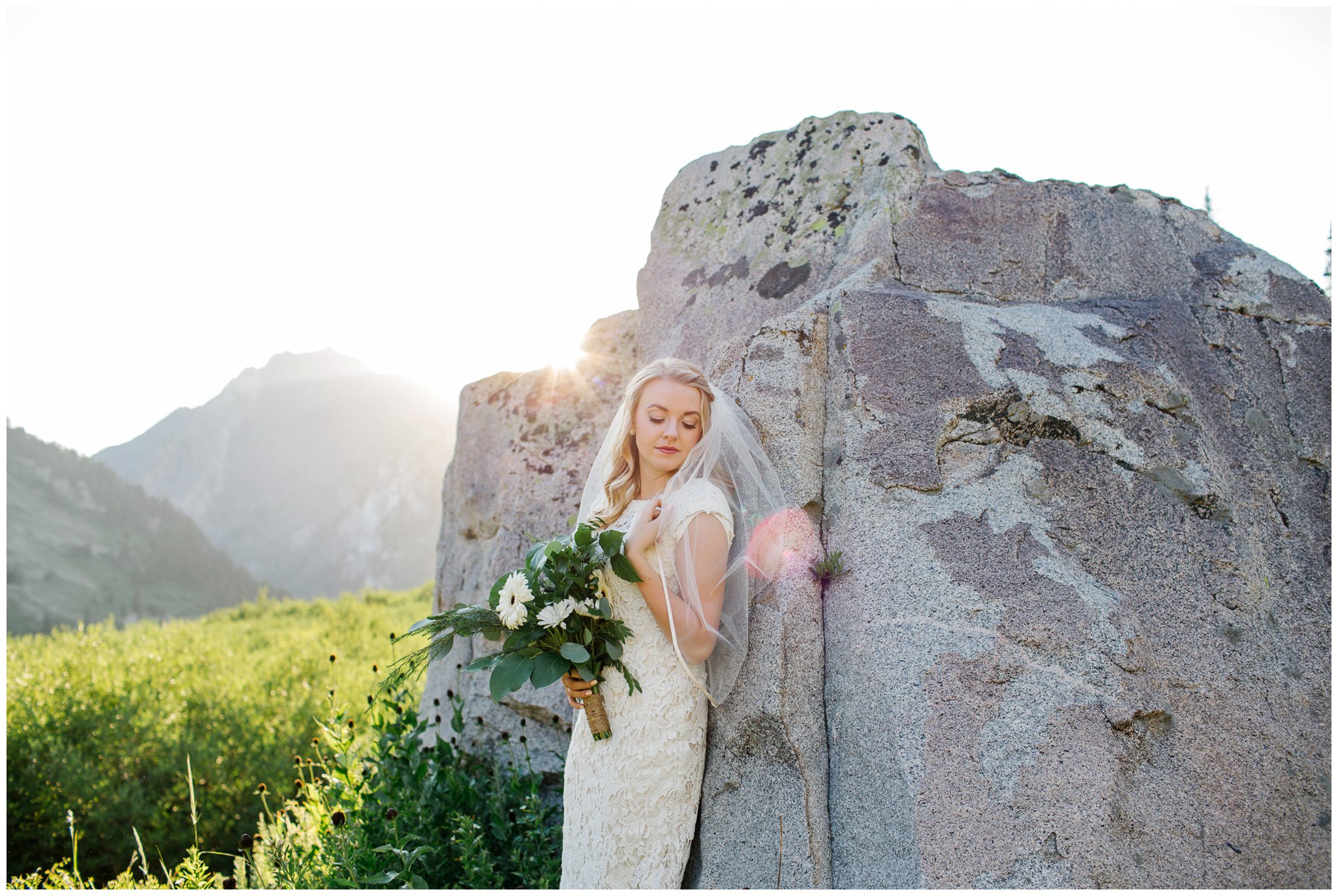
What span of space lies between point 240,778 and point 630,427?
5.62m

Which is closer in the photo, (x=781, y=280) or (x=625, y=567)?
(x=625, y=567)

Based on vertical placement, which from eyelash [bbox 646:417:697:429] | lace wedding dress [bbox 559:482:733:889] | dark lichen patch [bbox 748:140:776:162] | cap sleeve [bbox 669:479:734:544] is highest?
dark lichen patch [bbox 748:140:776:162]

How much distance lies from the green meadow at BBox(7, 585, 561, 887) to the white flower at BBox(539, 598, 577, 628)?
1.20 m

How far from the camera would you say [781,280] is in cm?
402

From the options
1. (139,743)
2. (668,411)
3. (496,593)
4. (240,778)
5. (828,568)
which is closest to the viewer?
(828,568)

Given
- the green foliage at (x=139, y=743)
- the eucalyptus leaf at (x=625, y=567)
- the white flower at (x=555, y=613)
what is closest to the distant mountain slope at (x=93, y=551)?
the green foliage at (x=139, y=743)

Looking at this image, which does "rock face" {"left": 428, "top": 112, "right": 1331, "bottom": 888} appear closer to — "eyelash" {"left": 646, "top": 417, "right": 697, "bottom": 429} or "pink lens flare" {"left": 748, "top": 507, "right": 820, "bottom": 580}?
"pink lens flare" {"left": 748, "top": 507, "right": 820, "bottom": 580}

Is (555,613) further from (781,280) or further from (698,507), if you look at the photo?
(781,280)

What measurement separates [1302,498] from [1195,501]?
0.69 meters

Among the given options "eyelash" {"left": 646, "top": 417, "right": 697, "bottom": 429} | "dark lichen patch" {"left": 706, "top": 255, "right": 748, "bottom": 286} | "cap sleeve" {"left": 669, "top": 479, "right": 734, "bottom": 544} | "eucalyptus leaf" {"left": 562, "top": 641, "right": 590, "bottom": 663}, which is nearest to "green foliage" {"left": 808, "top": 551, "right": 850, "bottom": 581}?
"cap sleeve" {"left": 669, "top": 479, "right": 734, "bottom": 544}

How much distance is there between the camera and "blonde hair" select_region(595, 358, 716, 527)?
3.11 meters

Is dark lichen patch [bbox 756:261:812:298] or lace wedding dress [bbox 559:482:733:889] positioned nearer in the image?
lace wedding dress [bbox 559:482:733:889]

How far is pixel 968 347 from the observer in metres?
3.04

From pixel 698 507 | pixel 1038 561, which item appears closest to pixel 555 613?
pixel 698 507
